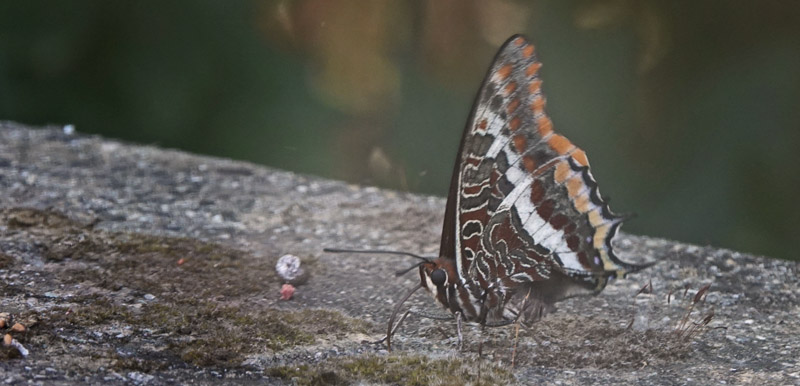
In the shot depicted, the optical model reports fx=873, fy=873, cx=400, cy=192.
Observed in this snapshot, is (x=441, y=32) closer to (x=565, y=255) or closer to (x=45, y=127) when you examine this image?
(x=565, y=255)

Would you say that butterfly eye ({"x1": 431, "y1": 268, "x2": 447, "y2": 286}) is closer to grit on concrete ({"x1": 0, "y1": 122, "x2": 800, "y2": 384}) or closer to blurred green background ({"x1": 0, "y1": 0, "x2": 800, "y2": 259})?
grit on concrete ({"x1": 0, "y1": 122, "x2": 800, "y2": 384})

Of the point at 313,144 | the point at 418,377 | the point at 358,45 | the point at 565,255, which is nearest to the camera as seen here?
the point at 418,377

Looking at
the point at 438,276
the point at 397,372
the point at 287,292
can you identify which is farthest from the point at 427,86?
the point at 397,372

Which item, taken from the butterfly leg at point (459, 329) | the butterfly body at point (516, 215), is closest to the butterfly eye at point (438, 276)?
the butterfly body at point (516, 215)

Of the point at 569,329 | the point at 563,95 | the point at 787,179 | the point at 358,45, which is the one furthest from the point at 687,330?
the point at 358,45

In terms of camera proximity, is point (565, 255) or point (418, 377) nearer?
point (418, 377)
